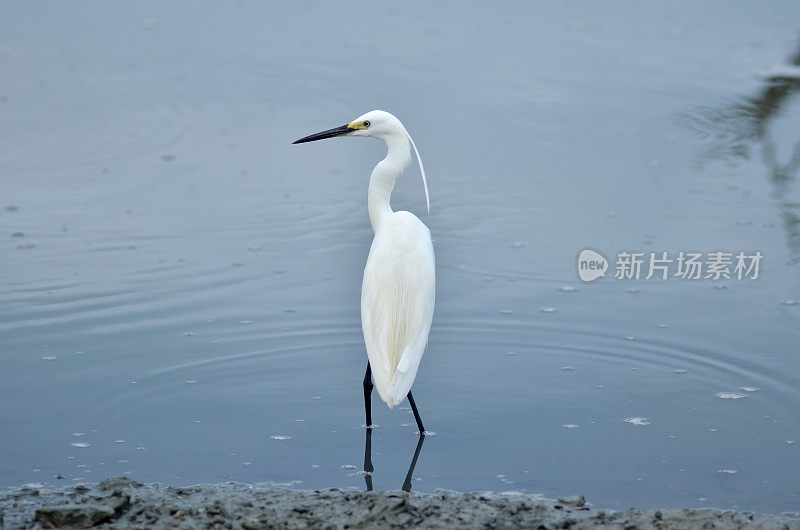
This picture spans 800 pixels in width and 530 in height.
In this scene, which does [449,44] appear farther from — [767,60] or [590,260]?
[590,260]

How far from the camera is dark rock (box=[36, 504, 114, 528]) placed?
3.19 m

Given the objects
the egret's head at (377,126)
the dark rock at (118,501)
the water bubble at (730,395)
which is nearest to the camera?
the dark rock at (118,501)

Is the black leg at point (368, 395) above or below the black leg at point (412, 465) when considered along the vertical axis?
above

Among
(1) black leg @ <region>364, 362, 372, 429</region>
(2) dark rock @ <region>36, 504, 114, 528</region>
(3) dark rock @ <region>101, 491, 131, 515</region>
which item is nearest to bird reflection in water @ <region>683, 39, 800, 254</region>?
(1) black leg @ <region>364, 362, 372, 429</region>

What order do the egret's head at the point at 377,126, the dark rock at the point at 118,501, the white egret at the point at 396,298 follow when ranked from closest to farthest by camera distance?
the dark rock at the point at 118,501 → the white egret at the point at 396,298 → the egret's head at the point at 377,126

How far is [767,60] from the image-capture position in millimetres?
9945

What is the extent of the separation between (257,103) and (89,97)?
1.43m

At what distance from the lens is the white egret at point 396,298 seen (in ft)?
13.4

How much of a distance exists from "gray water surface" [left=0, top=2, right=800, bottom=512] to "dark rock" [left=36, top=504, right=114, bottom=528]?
1.90ft

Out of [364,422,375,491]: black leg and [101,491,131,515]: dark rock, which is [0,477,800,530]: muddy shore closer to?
[101,491,131,515]: dark rock

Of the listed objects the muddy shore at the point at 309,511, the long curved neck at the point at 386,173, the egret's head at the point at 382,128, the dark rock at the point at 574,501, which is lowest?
the dark rock at the point at 574,501

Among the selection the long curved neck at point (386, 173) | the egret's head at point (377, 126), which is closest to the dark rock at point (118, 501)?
the long curved neck at point (386, 173)

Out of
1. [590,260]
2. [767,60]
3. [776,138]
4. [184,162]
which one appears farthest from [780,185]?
[184,162]

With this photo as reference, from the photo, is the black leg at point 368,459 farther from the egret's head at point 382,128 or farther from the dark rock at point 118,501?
the egret's head at point 382,128
